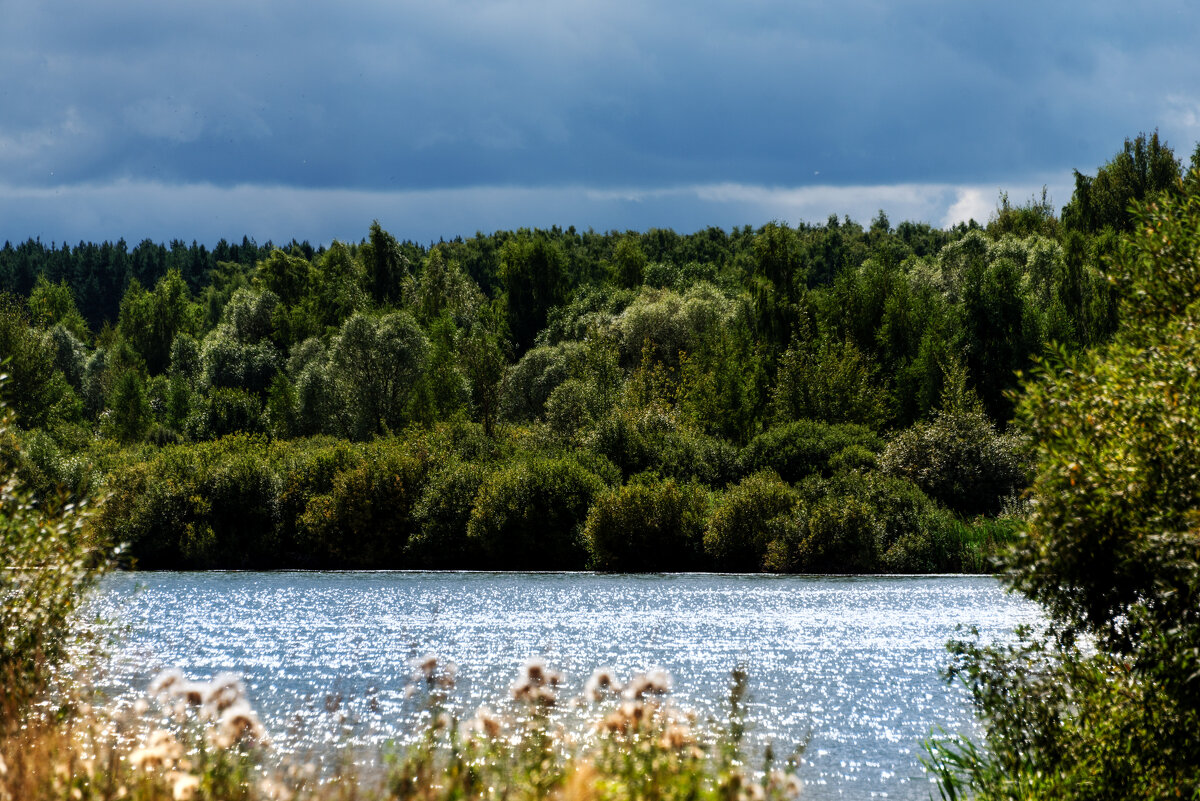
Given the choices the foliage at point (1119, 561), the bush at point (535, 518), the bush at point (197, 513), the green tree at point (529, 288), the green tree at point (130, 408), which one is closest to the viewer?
the foliage at point (1119, 561)

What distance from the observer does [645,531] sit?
166ft

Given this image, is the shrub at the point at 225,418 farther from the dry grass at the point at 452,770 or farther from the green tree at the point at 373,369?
the dry grass at the point at 452,770

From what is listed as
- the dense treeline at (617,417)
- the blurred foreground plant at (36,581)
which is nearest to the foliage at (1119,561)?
the dense treeline at (617,417)

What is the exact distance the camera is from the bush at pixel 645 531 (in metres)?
50.6

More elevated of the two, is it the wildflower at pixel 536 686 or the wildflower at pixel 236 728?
the wildflower at pixel 536 686

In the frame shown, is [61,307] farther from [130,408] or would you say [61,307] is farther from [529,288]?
[529,288]

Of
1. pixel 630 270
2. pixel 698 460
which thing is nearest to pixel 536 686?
pixel 698 460

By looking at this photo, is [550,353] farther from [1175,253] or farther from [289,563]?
[1175,253]

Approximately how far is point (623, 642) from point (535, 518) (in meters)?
23.7

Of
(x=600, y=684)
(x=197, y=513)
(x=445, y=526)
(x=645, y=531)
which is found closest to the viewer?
(x=600, y=684)

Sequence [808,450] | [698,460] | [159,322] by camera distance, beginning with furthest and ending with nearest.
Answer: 1. [159,322]
2. [698,460]
3. [808,450]

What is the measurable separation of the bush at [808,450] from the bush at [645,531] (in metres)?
6.01

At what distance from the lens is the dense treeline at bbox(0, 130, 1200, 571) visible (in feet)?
167

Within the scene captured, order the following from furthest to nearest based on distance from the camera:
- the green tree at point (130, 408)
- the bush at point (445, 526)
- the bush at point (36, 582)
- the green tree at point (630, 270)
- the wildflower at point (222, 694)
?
the green tree at point (630, 270), the green tree at point (130, 408), the bush at point (445, 526), the bush at point (36, 582), the wildflower at point (222, 694)
